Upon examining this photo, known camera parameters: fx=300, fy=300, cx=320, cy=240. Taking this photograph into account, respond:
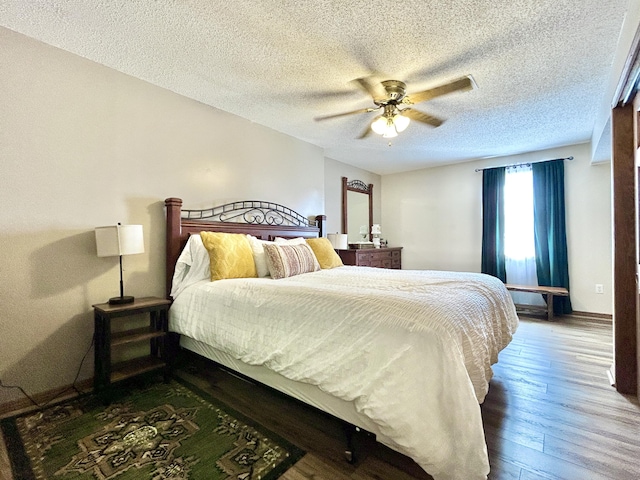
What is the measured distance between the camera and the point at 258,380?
2.10 meters

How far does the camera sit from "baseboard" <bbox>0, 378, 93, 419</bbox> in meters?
2.05

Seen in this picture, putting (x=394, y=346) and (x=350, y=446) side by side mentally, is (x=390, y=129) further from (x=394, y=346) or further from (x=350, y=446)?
(x=350, y=446)

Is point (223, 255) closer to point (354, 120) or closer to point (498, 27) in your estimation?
point (354, 120)

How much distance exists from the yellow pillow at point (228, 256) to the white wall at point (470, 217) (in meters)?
4.13

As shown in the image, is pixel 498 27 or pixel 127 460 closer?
pixel 127 460

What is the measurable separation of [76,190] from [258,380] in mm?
2039

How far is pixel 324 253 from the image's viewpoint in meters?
3.57

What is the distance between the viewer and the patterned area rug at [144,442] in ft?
5.02

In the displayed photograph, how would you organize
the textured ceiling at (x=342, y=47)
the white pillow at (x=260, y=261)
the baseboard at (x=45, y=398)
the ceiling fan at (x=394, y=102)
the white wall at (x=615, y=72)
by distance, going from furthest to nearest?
the white pillow at (x=260, y=261) < the ceiling fan at (x=394, y=102) < the baseboard at (x=45, y=398) < the textured ceiling at (x=342, y=47) < the white wall at (x=615, y=72)

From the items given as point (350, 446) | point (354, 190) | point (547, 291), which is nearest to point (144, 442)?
point (350, 446)

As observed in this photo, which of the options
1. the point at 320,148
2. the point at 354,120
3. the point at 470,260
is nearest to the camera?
the point at 354,120

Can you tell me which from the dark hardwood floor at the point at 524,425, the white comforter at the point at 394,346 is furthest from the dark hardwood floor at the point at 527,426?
the white comforter at the point at 394,346

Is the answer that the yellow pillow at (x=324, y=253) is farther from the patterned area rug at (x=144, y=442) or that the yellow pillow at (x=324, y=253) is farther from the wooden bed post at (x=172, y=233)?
the patterned area rug at (x=144, y=442)

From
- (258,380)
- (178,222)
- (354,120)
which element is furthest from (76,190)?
(354,120)
